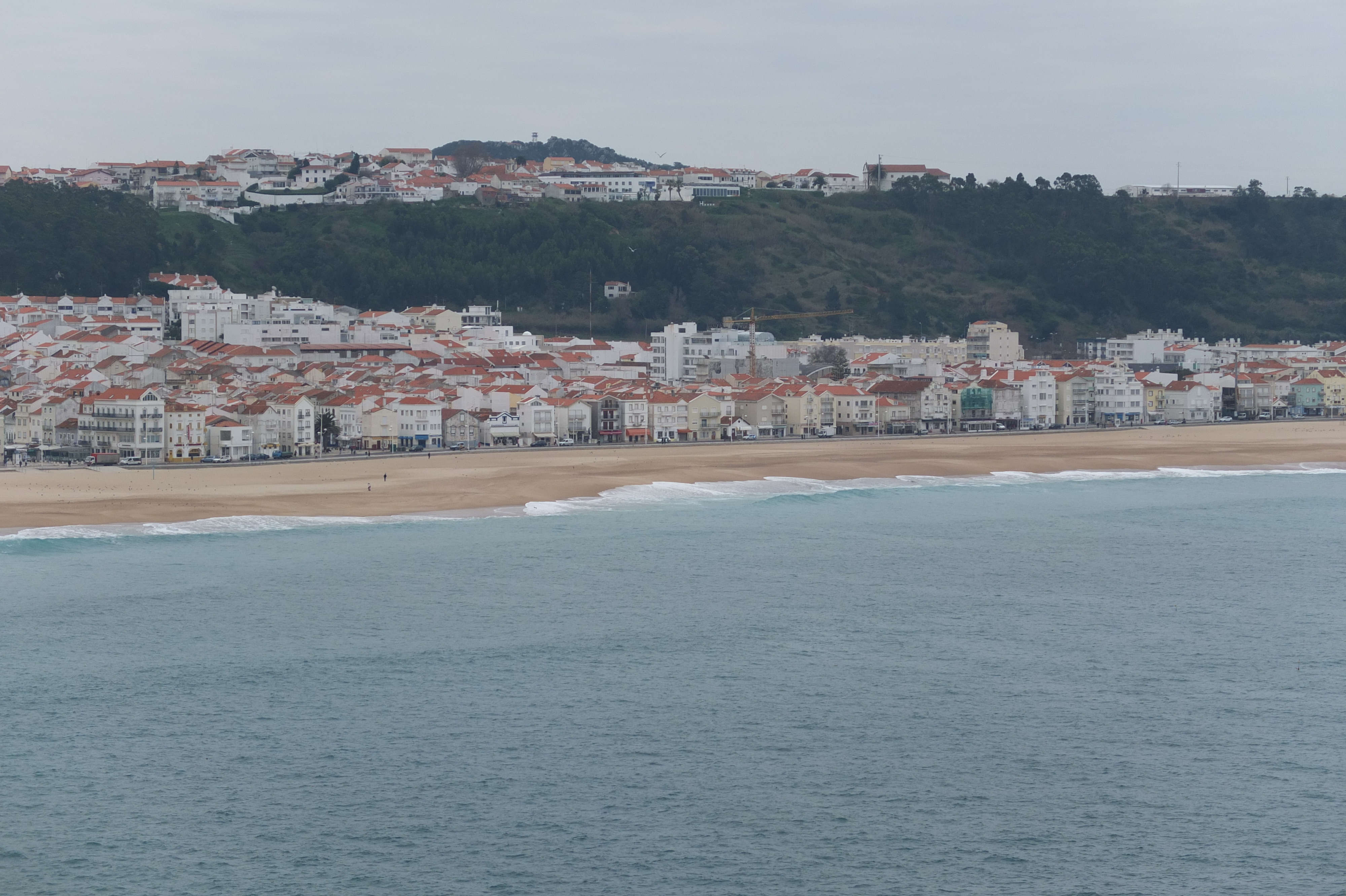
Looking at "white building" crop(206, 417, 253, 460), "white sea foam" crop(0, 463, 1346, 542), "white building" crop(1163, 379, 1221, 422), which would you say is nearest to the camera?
"white sea foam" crop(0, 463, 1346, 542)

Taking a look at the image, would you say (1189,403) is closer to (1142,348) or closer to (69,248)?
(1142,348)

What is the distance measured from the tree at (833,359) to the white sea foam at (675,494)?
21.5m

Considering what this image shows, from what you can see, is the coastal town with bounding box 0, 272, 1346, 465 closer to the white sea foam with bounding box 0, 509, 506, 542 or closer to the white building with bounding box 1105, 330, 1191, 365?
the white building with bounding box 1105, 330, 1191, 365

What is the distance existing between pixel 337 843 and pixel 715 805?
3343mm

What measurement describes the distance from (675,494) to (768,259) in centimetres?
A: 5800

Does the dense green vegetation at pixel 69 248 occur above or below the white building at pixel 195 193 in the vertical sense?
below

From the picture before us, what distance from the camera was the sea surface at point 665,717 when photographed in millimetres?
13180

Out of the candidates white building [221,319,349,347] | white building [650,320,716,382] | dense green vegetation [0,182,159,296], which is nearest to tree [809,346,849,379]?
white building [650,320,716,382]

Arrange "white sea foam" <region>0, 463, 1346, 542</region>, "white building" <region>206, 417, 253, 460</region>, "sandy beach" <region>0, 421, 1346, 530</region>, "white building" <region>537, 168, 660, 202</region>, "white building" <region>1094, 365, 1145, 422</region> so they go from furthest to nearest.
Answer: "white building" <region>537, 168, 660, 202</region>, "white building" <region>1094, 365, 1145, 422</region>, "white building" <region>206, 417, 253, 460</region>, "sandy beach" <region>0, 421, 1346, 530</region>, "white sea foam" <region>0, 463, 1346, 542</region>

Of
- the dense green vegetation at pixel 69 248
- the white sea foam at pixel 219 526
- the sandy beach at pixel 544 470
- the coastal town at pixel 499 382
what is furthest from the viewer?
the dense green vegetation at pixel 69 248

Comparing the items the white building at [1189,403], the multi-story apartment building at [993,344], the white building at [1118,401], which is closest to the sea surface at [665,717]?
the white building at [1118,401]

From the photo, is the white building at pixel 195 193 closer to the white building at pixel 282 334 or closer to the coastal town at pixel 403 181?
the coastal town at pixel 403 181

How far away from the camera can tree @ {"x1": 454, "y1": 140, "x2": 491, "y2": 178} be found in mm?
112562

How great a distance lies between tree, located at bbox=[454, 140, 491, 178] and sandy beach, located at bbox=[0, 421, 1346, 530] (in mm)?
65525
